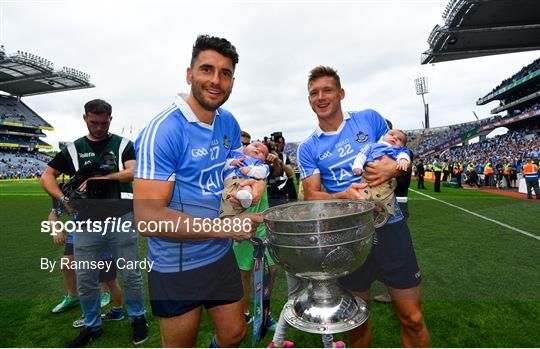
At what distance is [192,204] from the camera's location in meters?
1.71

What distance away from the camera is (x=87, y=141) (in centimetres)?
305

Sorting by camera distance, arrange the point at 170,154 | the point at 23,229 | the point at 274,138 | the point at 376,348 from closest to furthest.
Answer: the point at 170,154
the point at 376,348
the point at 274,138
the point at 23,229

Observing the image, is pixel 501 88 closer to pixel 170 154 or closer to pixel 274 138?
pixel 274 138

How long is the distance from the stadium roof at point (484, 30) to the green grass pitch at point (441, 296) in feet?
84.3

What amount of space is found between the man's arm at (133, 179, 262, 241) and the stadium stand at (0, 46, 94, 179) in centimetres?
5067

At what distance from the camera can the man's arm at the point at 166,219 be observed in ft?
4.78

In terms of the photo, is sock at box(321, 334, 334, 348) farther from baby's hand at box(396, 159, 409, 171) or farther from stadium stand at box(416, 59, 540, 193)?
stadium stand at box(416, 59, 540, 193)

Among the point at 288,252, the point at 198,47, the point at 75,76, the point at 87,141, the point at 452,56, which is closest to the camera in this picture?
the point at 288,252

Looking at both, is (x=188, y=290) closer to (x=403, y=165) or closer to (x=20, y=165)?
(x=403, y=165)

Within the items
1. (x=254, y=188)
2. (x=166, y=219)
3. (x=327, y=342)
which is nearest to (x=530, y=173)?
(x=327, y=342)

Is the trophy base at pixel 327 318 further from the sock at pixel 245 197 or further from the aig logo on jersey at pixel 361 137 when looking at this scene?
the aig logo on jersey at pixel 361 137

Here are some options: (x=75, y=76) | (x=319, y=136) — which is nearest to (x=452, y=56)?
(x=319, y=136)

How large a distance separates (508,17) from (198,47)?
35.6 meters

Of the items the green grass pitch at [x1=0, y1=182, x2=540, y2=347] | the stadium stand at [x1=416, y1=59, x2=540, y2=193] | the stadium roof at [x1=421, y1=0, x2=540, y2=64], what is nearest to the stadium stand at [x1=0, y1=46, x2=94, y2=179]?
the green grass pitch at [x1=0, y1=182, x2=540, y2=347]
